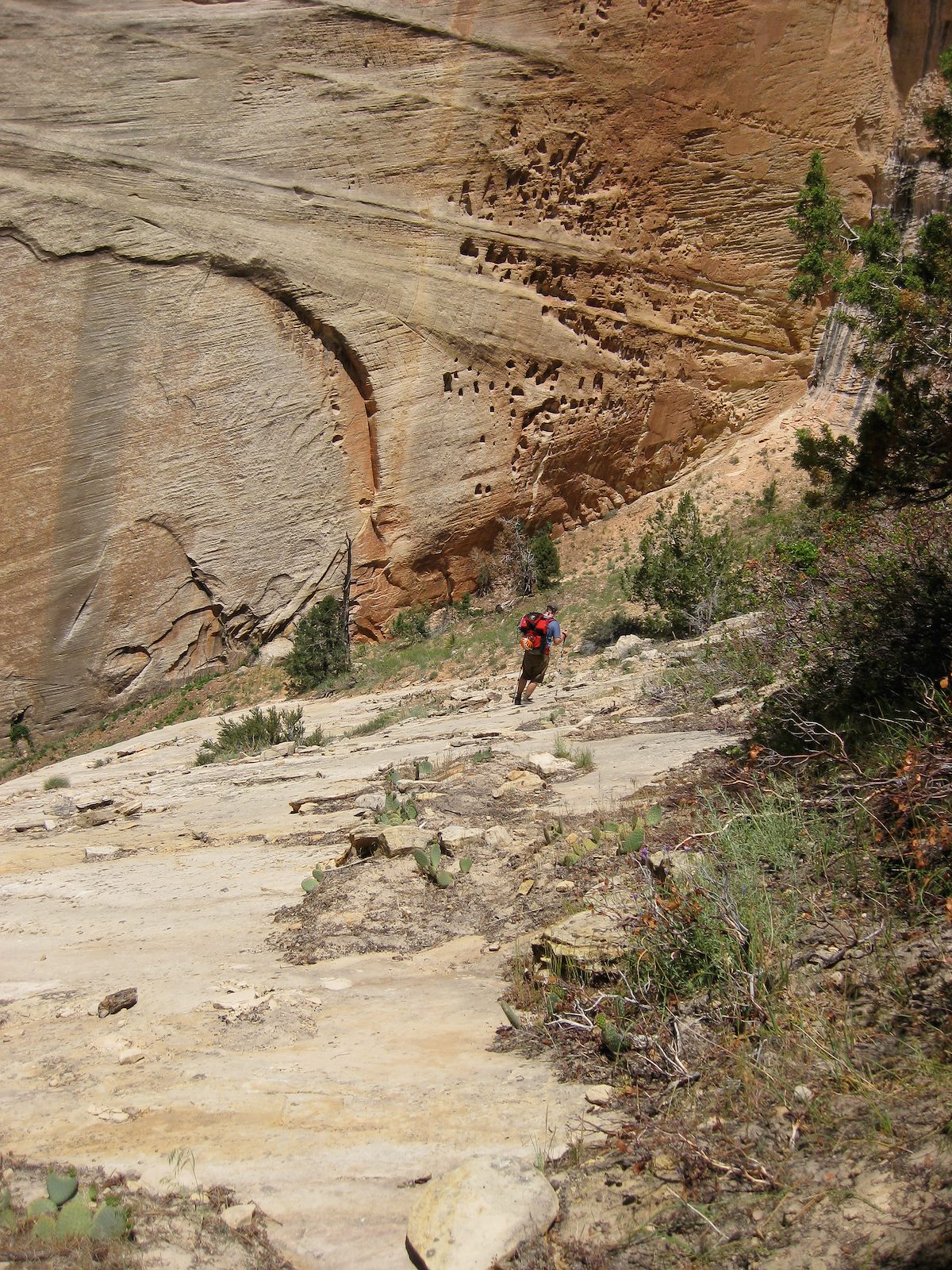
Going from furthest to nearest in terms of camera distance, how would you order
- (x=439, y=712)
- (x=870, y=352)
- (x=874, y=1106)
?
(x=439, y=712) < (x=870, y=352) < (x=874, y=1106)

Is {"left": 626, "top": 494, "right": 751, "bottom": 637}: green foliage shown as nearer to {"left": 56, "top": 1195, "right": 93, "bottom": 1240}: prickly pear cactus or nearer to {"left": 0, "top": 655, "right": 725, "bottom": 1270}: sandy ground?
{"left": 0, "top": 655, "right": 725, "bottom": 1270}: sandy ground

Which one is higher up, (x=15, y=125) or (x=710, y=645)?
(x=15, y=125)

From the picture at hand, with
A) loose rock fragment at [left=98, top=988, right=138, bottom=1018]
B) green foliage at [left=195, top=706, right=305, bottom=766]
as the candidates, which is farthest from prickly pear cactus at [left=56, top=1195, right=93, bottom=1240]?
green foliage at [left=195, top=706, right=305, bottom=766]

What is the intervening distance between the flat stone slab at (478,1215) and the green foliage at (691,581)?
413 inches

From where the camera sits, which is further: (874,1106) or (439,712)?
(439,712)

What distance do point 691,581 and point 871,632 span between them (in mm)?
8427

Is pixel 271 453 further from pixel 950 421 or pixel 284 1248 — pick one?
pixel 284 1248

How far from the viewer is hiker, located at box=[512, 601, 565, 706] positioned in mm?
11055

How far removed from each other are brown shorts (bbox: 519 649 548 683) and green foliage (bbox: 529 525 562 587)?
721 cm

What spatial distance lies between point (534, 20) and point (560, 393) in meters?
6.52

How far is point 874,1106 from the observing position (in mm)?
2748

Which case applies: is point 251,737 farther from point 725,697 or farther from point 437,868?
point 437,868

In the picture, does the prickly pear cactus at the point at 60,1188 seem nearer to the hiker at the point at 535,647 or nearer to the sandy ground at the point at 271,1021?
the sandy ground at the point at 271,1021

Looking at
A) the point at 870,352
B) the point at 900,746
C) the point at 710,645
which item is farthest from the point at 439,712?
the point at 900,746
